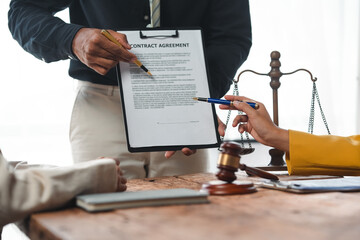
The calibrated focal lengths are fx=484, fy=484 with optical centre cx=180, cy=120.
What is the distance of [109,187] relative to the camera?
3.10ft

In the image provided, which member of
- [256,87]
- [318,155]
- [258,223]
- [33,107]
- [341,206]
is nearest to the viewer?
[258,223]

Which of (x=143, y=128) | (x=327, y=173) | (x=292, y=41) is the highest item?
(x=292, y=41)

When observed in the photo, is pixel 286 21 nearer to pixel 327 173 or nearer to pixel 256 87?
pixel 256 87

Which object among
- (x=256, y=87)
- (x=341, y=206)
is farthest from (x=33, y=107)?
(x=341, y=206)

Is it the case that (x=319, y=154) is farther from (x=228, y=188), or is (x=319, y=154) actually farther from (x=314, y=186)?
(x=228, y=188)

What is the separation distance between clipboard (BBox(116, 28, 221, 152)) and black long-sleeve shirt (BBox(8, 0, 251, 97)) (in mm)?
118

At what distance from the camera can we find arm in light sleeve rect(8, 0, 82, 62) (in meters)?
1.43

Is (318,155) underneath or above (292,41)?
underneath

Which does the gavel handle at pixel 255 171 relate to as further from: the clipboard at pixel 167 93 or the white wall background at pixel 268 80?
the white wall background at pixel 268 80

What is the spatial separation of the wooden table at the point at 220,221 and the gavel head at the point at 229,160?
0.30ft

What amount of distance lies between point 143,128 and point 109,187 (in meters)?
0.46

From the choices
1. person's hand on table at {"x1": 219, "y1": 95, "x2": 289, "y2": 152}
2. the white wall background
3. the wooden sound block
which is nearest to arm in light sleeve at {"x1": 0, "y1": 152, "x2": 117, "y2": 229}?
the wooden sound block

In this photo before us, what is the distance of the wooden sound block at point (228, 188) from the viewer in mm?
1005

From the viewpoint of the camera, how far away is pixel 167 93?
1.42 meters
